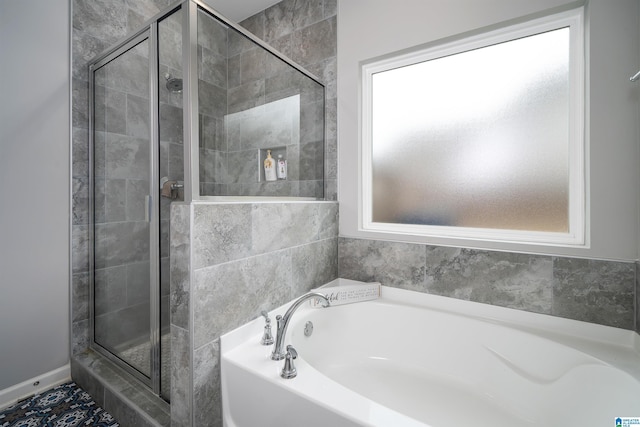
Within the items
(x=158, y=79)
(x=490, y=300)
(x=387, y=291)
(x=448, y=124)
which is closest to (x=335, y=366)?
(x=387, y=291)

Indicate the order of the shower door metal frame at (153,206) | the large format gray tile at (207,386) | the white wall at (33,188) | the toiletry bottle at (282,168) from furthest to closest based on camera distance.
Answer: the toiletry bottle at (282,168) → the white wall at (33,188) → the shower door metal frame at (153,206) → the large format gray tile at (207,386)

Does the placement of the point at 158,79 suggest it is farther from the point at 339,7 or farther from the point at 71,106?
the point at 339,7

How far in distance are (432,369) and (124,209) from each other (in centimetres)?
196

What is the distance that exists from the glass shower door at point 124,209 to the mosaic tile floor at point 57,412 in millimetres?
238

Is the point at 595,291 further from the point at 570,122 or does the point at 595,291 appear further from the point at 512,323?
the point at 570,122

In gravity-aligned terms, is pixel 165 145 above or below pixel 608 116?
below

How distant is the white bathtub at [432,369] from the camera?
3.08 feet

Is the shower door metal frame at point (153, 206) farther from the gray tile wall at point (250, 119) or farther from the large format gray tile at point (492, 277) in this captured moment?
the large format gray tile at point (492, 277)

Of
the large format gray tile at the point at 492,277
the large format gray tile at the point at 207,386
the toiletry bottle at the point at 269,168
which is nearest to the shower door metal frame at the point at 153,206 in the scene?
the large format gray tile at the point at 207,386

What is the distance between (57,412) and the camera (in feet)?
4.57

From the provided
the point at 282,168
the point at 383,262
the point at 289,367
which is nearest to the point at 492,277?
the point at 383,262

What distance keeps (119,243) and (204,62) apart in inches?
45.3

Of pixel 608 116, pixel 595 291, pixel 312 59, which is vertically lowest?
pixel 595 291

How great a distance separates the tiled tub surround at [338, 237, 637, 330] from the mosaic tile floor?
5.28 ft
